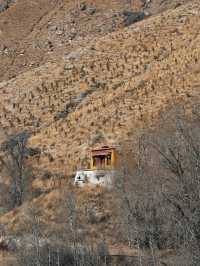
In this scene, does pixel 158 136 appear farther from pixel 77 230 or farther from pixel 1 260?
pixel 1 260

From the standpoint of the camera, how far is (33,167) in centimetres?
3809

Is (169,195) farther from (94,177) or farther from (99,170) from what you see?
(99,170)

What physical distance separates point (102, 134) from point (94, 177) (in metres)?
8.49

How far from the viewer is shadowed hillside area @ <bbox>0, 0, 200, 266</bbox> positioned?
899 inches

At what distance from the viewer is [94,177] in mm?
31516

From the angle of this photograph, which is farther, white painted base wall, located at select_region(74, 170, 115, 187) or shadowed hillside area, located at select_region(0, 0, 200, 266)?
white painted base wall, located at select_region(74, 170, 115, 187)

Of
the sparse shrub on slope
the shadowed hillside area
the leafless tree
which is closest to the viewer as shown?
the sparse shrub on slope

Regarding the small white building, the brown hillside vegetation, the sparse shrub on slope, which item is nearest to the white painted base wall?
the small white building

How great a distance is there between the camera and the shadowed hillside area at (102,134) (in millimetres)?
22844

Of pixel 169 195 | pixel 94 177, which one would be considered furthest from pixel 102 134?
pixel 169 195

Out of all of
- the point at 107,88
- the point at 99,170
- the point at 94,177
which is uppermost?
the point at 107,88

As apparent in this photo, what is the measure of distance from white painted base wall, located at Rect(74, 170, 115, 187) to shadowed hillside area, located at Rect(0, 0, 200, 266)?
0.81 feet

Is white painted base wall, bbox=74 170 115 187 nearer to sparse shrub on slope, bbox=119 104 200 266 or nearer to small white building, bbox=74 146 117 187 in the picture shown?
small white building, bbox=74 146 117 187

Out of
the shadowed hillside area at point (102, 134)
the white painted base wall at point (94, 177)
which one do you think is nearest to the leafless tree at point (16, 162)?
the shadowed hillside area at point (102, 134)
